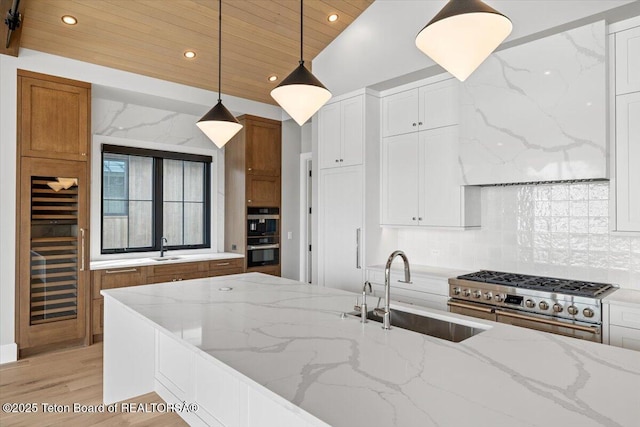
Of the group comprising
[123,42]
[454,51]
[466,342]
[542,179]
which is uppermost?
[123,42]

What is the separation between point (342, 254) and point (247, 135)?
6.95ft

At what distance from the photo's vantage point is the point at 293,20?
3738mm

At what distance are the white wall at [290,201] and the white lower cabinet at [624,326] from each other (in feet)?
12.8

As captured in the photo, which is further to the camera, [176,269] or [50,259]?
[176,269]

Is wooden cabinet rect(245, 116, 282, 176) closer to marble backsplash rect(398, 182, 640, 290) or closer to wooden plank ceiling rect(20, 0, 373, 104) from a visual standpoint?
wooden plank ceiling rect(20, 0, 373, 104)

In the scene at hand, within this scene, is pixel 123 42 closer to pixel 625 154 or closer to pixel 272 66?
pixel 272 66

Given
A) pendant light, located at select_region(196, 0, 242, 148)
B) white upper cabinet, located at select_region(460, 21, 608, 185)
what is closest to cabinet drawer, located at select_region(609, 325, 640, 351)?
white upper cabinet, located at select_region(460, 21, 608, 185)

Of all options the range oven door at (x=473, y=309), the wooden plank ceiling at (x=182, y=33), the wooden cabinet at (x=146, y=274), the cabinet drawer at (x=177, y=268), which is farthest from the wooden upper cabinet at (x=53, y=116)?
the range oven door at (x=473, y=309)

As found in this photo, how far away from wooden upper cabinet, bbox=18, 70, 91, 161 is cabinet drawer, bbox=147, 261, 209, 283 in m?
1.33

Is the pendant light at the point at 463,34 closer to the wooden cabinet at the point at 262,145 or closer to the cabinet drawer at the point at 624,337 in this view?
the cabinet drawer at the point at 624,337

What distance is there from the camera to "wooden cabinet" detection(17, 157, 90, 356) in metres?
3.58

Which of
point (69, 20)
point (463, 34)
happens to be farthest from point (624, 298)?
point (69, 20)

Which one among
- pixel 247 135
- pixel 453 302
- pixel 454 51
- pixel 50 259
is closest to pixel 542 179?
pixel 453 302

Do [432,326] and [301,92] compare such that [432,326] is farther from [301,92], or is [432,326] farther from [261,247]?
[261,247]
